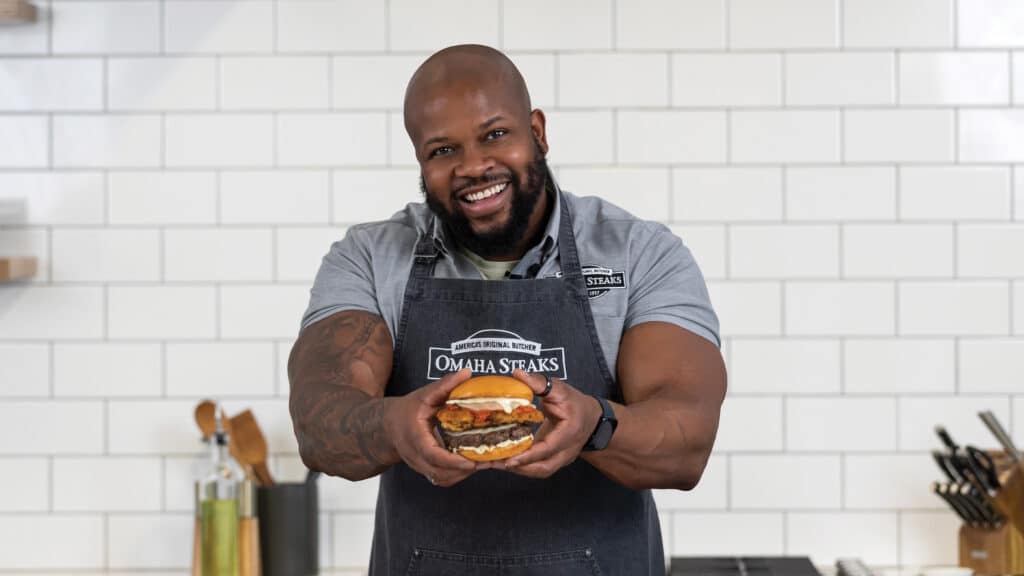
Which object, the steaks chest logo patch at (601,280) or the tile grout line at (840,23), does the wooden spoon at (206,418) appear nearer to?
the steaks chest logo patch at (601,280)

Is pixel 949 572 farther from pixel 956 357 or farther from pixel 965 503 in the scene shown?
pixel 956 357

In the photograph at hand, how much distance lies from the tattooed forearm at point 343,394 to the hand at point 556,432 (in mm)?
175

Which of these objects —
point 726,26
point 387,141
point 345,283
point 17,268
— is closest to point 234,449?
point 17,268

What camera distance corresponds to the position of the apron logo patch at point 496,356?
4.67 feet

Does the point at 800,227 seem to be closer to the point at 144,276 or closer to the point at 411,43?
the point at 411,43

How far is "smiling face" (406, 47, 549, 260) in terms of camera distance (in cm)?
134

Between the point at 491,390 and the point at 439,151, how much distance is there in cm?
36

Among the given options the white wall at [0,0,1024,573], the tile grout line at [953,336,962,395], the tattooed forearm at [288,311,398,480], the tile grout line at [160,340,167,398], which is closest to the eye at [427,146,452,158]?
the tattooed forearm at [288,311,398,480]

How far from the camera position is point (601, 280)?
1.45 metres

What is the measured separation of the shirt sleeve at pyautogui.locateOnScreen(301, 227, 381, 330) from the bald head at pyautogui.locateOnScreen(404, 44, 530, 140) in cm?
18

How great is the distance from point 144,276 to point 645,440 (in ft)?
4.45

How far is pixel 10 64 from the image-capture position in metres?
2.22

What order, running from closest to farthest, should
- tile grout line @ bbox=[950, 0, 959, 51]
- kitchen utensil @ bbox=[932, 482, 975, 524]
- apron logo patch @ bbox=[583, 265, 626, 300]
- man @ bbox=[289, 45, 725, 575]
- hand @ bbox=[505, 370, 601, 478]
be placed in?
1. hand @ bbox=[505, 370, 601, 478]
2. man @ bbox=[289, 45, 725, 575]
3. apron logo patch @ bbox=[583, 265, 626, 300]
4. kitchen utensil @ bbox=[932, 482, 975, 524]
5. tile grout line @ bbox=[950, 0, 959, 51]

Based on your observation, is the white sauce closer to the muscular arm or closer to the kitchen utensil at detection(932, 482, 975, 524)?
the muscular arm
